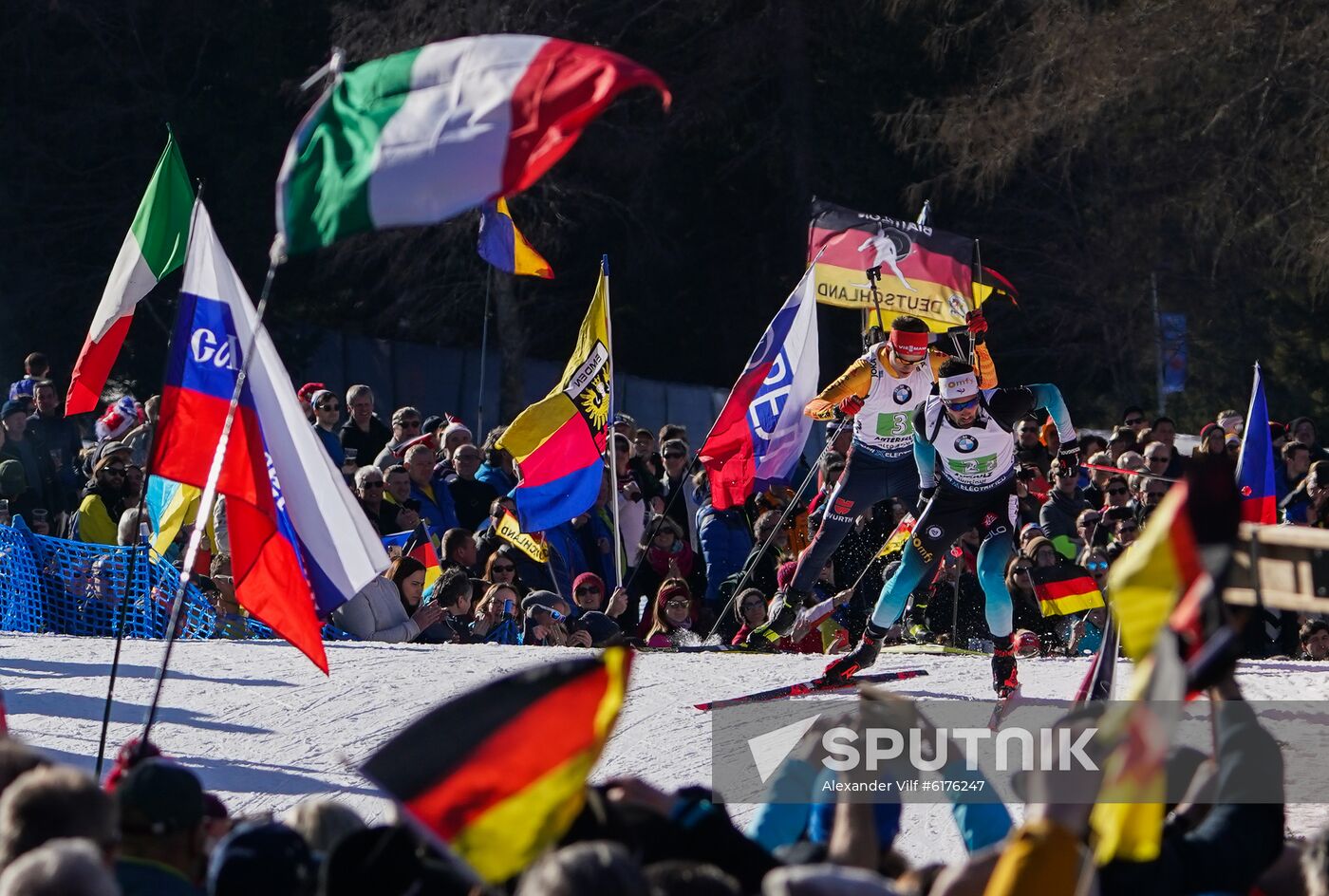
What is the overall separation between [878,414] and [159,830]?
6.46 metres

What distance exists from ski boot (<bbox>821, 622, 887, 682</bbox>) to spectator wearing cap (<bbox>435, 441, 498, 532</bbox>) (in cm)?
467

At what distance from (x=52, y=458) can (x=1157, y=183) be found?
53.2ft

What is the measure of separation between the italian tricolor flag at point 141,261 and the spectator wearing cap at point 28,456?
2.16 meters

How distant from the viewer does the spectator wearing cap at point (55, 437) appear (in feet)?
47.4

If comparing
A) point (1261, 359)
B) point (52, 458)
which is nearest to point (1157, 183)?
point (1261, 359)

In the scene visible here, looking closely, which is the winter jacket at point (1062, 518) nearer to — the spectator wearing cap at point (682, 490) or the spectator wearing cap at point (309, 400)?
the spectator wearing cap at point (682, 490)

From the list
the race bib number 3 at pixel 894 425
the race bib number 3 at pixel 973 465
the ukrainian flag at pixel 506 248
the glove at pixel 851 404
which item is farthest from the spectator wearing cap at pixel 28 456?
the race bib number 3 at pixel 973 465

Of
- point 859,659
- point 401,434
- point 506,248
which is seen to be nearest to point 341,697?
point 859,659

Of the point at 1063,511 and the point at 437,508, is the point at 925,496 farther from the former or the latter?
the point at 437,508

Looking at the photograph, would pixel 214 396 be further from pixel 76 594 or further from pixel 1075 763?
pixel 76 594

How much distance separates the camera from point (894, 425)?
32.8ft

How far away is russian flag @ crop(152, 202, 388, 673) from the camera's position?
6703mm

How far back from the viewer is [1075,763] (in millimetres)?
4180

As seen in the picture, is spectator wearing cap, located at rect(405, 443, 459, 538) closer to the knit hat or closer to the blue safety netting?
the blue safety netting
